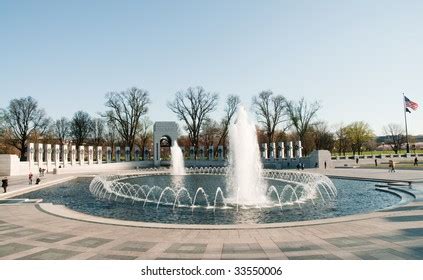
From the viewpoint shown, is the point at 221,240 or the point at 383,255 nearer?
the point at 383,255

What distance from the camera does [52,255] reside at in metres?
8.32

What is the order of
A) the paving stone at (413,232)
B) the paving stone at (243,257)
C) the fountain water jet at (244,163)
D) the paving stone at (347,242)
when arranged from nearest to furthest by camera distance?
the paving stone at (243,257)
the paving stone at (347,242)
the paving stone at (413,232)
the fountain water jet at (244,163)

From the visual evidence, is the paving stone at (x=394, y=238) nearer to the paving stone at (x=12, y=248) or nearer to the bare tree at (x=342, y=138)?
the paving stone at (x=12, y=248)

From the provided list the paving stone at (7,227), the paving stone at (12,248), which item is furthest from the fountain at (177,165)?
the paving stone at (12,248)

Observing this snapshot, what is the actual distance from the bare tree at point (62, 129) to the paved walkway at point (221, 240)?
74.4 meters

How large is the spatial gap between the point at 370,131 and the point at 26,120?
89128mm

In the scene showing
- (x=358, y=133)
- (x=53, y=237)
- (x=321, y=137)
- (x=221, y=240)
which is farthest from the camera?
(x=358, y=133)

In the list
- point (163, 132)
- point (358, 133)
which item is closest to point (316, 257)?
point (163, 132)

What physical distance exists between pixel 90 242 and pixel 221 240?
3731mm

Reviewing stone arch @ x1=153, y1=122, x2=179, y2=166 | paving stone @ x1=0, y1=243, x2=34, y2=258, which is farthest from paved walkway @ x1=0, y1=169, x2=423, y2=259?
stone arch @ x1=153, y1=122, x2=179, y2=166

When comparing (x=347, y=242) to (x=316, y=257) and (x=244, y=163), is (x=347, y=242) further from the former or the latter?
(x=244, y=163)

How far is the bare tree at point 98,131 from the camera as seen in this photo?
8806 centimetres
